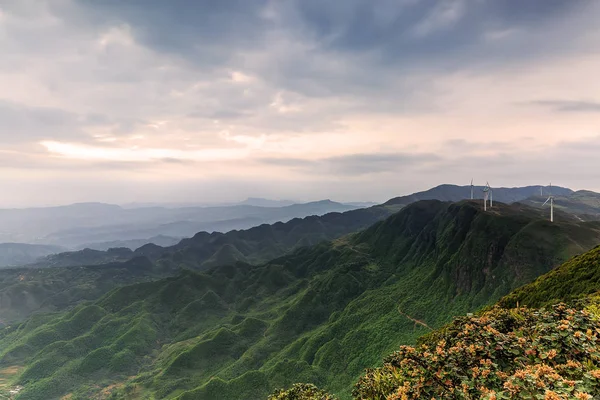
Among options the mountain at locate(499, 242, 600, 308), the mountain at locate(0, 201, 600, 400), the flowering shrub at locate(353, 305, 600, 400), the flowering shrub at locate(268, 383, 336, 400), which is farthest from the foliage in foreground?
the mountain at locate(0, 201, 600, 400)

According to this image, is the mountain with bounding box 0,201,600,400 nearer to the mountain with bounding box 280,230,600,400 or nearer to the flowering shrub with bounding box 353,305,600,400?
the mountain with bounding box 280,230,600,400

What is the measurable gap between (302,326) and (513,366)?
145491 millimetres

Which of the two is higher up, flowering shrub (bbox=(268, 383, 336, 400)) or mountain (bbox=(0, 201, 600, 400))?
flowering shrub (bbox=(268, 383, 336, 400))

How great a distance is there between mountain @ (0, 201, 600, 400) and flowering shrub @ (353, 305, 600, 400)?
81.7 meters

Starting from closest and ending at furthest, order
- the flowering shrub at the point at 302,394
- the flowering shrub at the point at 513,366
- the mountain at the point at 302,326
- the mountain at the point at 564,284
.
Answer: the flowering shrub at the point at 513,366
the flowering shrub at the point at 302,394
the mountain at the point at 564,284
the mountain at the point at 302,326

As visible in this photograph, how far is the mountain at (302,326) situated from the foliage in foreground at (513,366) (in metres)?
81.5

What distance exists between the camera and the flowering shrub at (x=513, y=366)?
37.6ft

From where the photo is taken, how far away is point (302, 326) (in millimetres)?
151125

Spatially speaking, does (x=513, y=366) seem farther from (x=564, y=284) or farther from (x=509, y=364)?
(x=564, y=284)

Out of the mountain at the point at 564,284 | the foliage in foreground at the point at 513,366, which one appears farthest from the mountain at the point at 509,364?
the mountain at the point at 564,284

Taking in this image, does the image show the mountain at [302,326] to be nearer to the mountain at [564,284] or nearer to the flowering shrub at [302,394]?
the mountain at [564,284]

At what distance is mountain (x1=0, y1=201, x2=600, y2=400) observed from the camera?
105188 mm

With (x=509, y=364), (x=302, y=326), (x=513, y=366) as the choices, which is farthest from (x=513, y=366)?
(x=302, y=326)

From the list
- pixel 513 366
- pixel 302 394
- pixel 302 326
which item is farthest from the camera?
pixel 302 326
